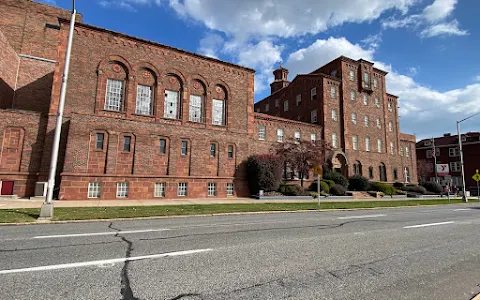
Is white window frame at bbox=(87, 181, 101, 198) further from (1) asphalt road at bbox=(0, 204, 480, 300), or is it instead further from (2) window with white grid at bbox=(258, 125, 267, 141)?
(2) window with white grid at bbox=(258, 125, 267, 141)

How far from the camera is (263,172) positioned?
23922mm

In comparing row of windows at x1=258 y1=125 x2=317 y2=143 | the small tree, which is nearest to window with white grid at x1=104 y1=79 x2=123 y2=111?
row of windows at x1=258 y1=125 x2=317 y2=143

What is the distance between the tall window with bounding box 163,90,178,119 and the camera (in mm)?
23241

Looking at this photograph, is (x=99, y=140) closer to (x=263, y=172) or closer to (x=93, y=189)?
(x=93, y=189)

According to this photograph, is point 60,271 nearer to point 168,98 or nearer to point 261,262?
point 261,262

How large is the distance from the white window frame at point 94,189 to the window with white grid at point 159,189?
406 centimetres

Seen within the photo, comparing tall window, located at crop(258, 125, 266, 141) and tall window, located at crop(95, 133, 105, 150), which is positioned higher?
tall window, located at crop(258, 125, 266, 141)

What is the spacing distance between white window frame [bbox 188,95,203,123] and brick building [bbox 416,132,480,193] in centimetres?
4974

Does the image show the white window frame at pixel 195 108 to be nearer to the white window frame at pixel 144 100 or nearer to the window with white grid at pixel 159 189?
the white window frame at pixel 144 100

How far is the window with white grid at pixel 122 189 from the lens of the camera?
1971cm

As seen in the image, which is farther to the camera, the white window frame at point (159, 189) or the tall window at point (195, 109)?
the tall window at point (195, 109)

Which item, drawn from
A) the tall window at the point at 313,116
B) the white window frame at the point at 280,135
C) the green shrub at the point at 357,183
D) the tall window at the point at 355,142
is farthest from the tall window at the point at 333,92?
the green shrub at the point at 357,183

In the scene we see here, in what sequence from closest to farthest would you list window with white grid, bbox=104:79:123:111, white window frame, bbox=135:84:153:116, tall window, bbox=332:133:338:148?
window with white grid, bbox=104:79:123:111 < white window frame, bbox=135:84:153:116 < tall window, bbox=332:133:338:148

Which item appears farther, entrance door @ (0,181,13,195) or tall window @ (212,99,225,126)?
tall window @ (212,99,225,126)
